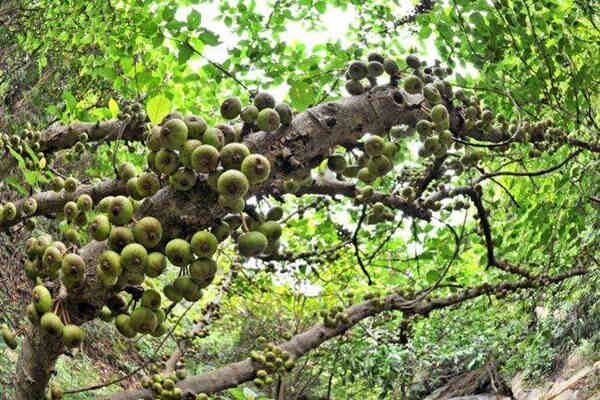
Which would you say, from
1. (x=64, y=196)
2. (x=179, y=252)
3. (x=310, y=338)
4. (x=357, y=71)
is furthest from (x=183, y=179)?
(x=310, y=338)

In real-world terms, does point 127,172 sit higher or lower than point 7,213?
lower

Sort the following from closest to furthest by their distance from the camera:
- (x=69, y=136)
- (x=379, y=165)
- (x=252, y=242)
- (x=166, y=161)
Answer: (x=166, y=161) < (x=252, y=242) < (x=379, y=165) < (x=69, y=136)

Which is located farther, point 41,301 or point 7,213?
point 7,213

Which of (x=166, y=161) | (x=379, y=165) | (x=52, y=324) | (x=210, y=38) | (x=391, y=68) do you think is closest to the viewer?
(x=52, y=324)

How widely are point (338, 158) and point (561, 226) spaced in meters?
2.53

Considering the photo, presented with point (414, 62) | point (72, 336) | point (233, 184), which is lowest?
point (72, 336)

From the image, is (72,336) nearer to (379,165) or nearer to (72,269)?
(72,269)

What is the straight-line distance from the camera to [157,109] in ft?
4.78

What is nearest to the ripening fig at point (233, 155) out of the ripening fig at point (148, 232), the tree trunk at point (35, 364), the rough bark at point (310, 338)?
the ripening fig at point (148, 232)

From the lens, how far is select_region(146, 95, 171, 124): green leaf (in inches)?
56.9

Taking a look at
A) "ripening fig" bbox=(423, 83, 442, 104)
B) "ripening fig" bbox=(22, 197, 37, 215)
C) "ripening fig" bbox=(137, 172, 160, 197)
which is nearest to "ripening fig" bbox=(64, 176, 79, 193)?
"ripening fig" bbox=(22, 197, 37, 215)

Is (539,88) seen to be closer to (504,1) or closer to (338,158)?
(504,1)

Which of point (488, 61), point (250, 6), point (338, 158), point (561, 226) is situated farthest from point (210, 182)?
→ point (250, 6)

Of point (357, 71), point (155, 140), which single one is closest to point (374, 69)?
point (357, 71)
